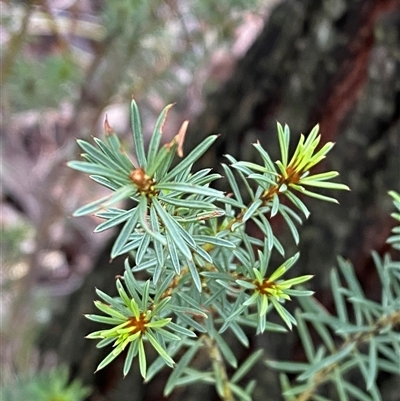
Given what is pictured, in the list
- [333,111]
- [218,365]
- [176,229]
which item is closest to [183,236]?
[176,229]

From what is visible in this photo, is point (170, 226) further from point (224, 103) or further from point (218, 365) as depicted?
point (224, 103)

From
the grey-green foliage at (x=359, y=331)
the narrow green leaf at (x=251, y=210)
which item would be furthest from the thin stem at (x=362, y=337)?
the narrow green leaf at (x=251, y=210)

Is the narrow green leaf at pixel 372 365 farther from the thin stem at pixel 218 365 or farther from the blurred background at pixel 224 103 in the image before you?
the blurred background at pixel 224 103

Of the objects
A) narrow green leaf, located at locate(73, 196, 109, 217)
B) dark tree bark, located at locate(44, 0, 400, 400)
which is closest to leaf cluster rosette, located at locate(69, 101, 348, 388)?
narrow green leaf, located at locate(73, 196, 109, 217)

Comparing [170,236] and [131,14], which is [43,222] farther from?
[170,236]

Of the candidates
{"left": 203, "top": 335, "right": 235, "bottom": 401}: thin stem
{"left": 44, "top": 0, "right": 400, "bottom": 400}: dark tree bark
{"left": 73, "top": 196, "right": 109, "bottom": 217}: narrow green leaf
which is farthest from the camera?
{"left": 44, "top": 0, "right": 400, "bottom": 400}: dark tree bark

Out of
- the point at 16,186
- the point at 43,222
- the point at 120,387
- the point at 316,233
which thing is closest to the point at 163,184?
the point at 316,233

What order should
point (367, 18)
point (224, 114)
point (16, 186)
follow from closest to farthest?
point (367, 18) → point (224, 114) → point (16, 186)

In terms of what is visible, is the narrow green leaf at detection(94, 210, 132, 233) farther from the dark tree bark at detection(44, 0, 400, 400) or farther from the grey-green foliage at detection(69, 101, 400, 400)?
the dark tree bark at detection(44, 0, 400, 400)
